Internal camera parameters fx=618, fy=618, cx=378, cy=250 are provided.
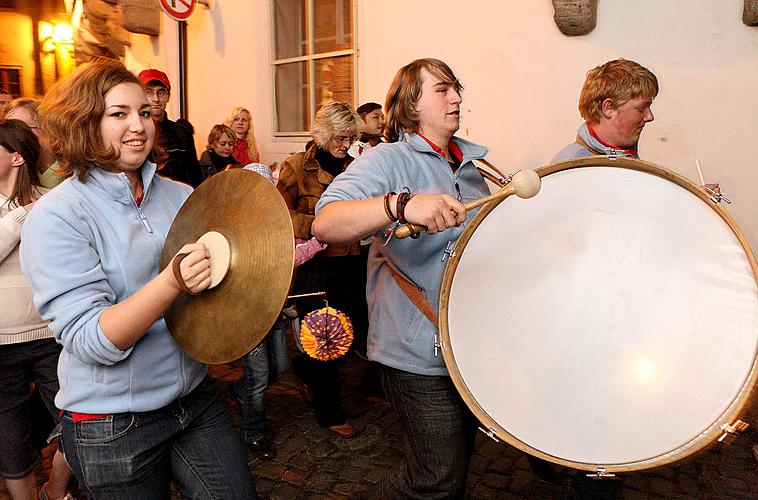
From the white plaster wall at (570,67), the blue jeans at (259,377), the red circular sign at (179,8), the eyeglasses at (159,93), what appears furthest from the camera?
the red circular sign at (179,8)

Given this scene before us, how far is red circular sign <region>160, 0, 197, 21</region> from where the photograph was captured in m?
7.30

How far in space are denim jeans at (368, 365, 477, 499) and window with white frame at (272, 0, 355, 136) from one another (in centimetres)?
496

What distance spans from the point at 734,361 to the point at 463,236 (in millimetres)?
787

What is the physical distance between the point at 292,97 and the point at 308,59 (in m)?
0.56

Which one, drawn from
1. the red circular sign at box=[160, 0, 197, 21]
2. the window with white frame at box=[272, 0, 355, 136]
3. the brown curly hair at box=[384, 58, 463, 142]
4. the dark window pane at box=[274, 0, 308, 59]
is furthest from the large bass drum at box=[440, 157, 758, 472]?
the red circular sign at box=[160, 0, 197, 21]

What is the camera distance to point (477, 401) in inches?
70.7

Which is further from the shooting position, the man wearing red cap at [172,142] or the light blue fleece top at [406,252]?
the man wearing red cap at [172,142]

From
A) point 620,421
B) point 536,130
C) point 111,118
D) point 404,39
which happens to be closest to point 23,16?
point 404,39

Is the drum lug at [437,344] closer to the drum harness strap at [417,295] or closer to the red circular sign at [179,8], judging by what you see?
the drum harness strap at [417,295]

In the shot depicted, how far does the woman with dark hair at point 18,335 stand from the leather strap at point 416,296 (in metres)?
1.56

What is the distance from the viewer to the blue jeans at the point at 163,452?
5.48 feet

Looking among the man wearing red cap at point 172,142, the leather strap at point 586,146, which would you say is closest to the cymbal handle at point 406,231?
the leather strap at point 586,146

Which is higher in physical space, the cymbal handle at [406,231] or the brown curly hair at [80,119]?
the brown curly hair at [80,119]

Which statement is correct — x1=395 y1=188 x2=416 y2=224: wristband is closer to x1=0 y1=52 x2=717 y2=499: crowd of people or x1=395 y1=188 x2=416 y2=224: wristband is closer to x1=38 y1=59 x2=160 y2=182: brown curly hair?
x1=0 y1=52 x2=717 y2=499: crowd of people
